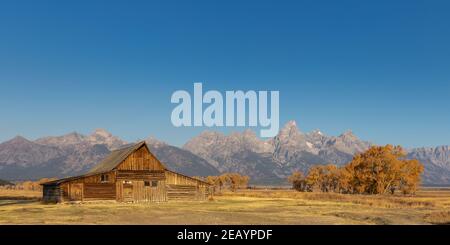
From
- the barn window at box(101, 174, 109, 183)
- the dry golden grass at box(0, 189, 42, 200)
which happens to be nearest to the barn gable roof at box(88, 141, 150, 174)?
the barn window at box(101, 174, 109, 183)

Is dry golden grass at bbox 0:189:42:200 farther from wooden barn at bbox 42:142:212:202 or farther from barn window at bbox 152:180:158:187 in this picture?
barn window at bbox 152:180:158:187

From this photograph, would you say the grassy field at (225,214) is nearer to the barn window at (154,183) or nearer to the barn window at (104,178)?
the barn window at (104,178)

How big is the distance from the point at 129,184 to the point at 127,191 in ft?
3.38

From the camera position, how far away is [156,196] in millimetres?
72125

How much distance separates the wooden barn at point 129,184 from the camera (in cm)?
6756

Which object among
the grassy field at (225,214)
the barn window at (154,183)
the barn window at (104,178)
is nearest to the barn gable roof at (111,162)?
the barn window at (104,178)

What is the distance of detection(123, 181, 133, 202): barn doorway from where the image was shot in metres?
69.7

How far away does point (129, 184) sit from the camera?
231 feet

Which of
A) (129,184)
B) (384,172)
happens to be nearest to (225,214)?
(129,184)

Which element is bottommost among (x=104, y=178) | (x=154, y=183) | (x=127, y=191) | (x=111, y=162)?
(x=127, y=191)

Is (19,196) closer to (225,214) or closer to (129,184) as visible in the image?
(129,184)

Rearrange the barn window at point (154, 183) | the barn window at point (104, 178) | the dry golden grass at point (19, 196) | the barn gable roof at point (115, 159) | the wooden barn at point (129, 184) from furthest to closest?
the dry golden grass at point (19, 196), the barn window at point (154, 183), the barn gable roof at point (115, 159), the barn window at point (104, 178), the wooden barn at point (129, 184)

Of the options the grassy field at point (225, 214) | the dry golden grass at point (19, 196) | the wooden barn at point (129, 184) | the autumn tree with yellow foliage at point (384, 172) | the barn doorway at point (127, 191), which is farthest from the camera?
the autumn tree with yellow foliage at point (384, 172)
